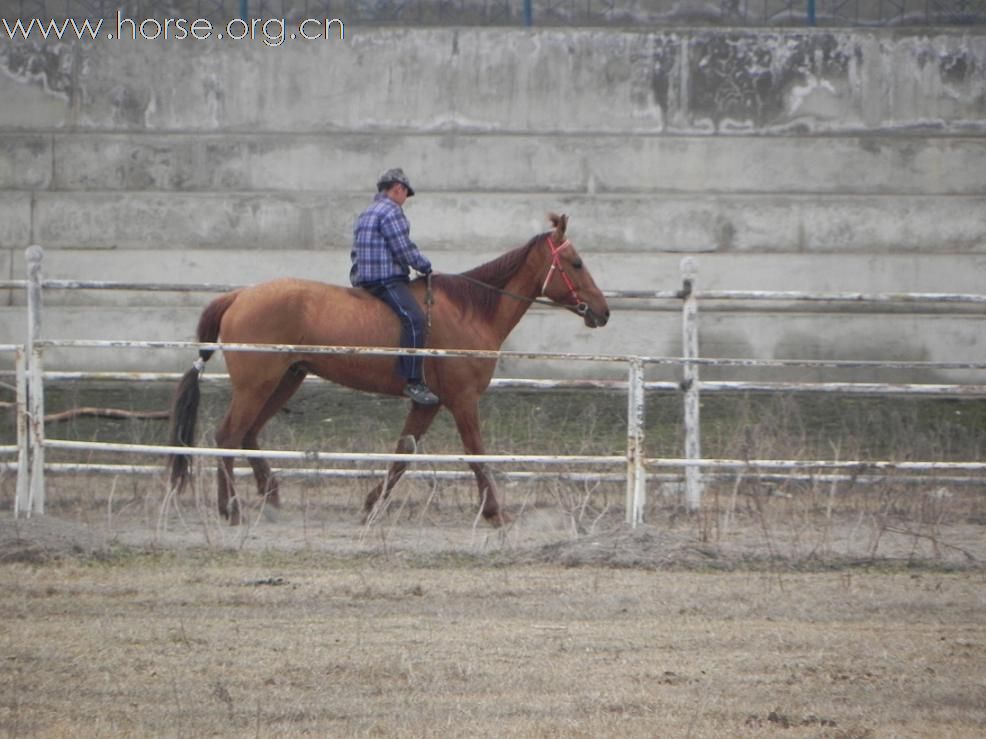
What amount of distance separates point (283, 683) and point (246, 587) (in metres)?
1.80

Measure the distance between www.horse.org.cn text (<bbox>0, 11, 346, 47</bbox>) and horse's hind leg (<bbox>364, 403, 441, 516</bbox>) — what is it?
4.88m

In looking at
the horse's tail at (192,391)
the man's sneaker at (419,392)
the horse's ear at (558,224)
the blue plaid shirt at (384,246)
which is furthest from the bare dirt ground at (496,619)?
the horse's ear at (558,224)

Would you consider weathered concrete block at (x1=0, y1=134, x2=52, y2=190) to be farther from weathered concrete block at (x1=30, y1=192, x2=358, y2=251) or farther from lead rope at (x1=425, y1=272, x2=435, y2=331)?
lead rope at (x1=425, y1=272, x2=435, y2=331)

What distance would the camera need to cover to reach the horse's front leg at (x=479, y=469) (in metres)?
9.62

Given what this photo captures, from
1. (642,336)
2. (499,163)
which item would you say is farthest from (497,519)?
(499,163)

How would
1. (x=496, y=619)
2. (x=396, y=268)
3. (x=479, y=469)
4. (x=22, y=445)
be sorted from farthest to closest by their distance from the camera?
(x=396, y=268)
(x=479, y=469)
(x=22, y=445)
(x=496, y=619)

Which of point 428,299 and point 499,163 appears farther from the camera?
point 499,163

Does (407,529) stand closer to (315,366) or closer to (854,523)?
(315,366)

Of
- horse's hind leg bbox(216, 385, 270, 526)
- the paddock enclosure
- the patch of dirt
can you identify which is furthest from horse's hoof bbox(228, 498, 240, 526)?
the patch of dirt

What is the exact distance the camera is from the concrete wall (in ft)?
44.3

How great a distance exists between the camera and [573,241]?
13.5 metres

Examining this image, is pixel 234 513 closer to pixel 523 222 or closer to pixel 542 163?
pixel 523 222

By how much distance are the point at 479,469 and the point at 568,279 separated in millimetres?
1402

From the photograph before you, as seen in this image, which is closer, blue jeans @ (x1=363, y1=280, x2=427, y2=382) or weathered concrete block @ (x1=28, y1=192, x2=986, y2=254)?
blue jeans @ (x1=363, y1=280, x2=427, y2=382)
